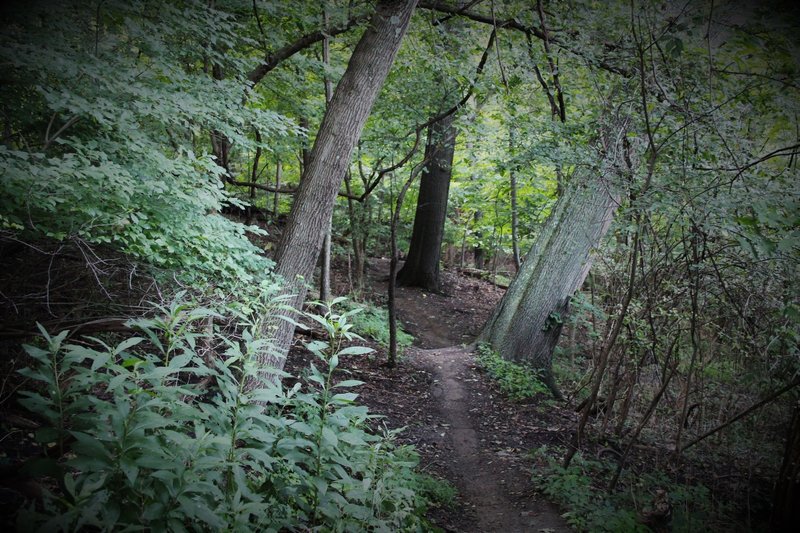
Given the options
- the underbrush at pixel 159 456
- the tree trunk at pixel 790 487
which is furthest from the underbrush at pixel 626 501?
the underbrush at pixel 159 456

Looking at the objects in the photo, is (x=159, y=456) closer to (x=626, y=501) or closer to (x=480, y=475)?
(x=480, y=475)

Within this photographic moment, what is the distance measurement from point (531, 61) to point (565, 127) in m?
0.93

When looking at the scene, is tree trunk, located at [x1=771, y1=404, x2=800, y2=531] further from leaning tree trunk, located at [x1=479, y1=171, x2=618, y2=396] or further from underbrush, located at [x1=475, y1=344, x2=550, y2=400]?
leaning tree trunk, located at [x1=479, y1=171, x2=618, y2=396]

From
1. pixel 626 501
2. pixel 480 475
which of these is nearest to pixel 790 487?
pixel 626 501

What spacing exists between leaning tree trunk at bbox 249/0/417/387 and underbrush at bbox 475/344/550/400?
4262 millimetres

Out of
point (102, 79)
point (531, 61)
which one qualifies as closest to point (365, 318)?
point (531, 61)

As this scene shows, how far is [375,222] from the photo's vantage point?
11078mm

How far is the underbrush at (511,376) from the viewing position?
6.83m

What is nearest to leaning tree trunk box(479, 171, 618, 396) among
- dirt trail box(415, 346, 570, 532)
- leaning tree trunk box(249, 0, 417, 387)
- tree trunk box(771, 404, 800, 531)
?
dirt trail box(415, 346, 570, 532)

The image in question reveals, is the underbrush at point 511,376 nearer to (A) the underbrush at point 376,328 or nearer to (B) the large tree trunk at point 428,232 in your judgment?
(A) the underbrush at point 376,328

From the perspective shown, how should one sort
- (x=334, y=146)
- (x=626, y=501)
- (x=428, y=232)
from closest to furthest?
(x=626, y=501), (x=334, y=146), (x=428, y=232)

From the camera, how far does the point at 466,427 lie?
5.77 meters

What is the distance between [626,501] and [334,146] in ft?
14.3

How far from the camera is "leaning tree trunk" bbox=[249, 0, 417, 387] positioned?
414 centimetres
